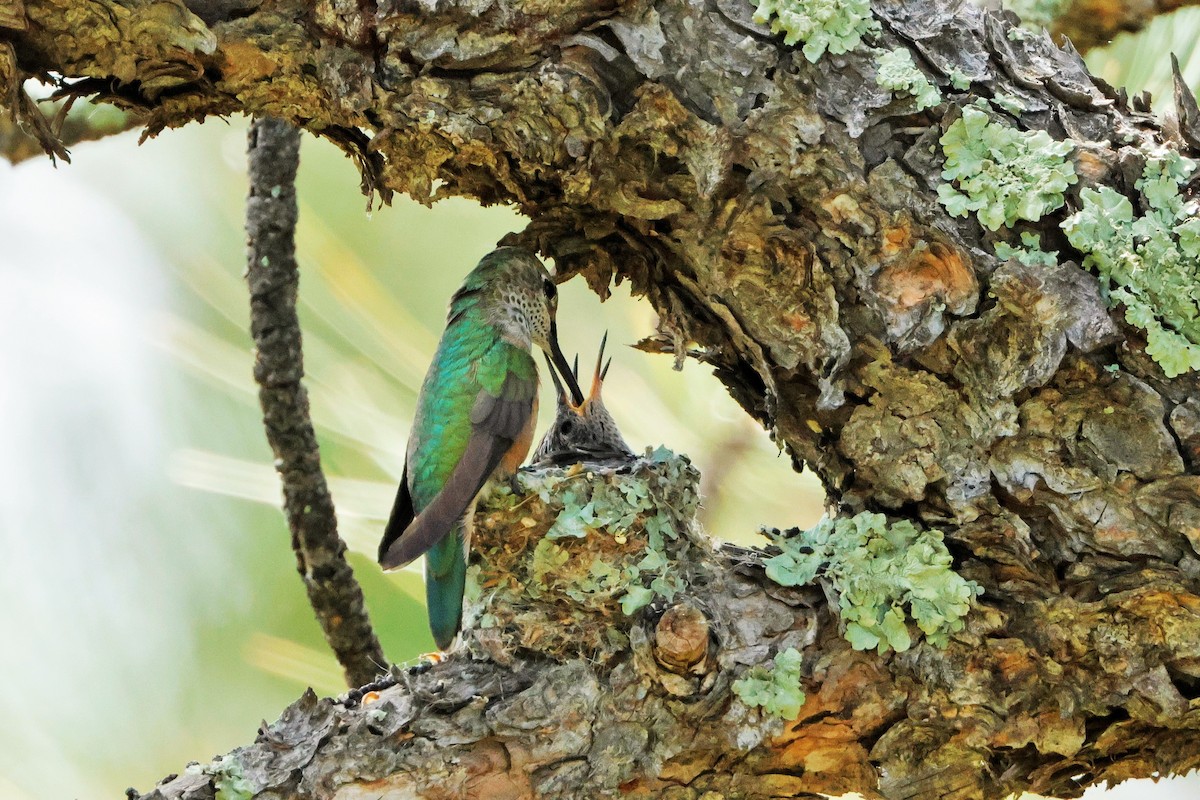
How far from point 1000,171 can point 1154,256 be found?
0.27 meters

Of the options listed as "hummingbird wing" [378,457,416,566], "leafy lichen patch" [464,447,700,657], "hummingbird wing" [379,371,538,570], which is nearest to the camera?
"leafy lichen patch" [464,447,700,657]

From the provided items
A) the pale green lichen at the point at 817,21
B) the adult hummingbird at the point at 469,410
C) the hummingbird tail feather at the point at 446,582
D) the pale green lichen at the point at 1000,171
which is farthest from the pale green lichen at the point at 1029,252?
the hummingbird tail feather at the point at 446,582

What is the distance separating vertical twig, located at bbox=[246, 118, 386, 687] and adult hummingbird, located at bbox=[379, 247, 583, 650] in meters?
0.25

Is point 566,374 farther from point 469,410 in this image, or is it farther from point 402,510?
point 402,510

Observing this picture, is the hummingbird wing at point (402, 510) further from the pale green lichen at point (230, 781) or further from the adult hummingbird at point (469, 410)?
the pale green lichen at point (230, 781)

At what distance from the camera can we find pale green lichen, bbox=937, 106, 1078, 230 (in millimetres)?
1779

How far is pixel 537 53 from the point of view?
185 centimetres

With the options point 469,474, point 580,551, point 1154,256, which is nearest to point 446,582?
→ point 469,474

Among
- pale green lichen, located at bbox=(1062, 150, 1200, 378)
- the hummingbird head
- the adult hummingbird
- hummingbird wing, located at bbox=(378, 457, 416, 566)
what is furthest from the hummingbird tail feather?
pale green lichen, located at bbox=(1062, 150, 1200, 378)

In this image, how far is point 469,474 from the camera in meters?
2.33

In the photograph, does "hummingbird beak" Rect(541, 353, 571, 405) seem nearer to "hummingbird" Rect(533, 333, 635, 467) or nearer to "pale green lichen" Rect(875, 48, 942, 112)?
"hummingbird" Rect(533, 333, 635, 467)

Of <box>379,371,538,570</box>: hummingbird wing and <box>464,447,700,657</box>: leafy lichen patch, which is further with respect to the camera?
<box>379,371,538,570</box>: hummingbird wing

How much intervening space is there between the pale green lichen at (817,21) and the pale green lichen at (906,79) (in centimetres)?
6

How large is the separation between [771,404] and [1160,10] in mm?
1396
